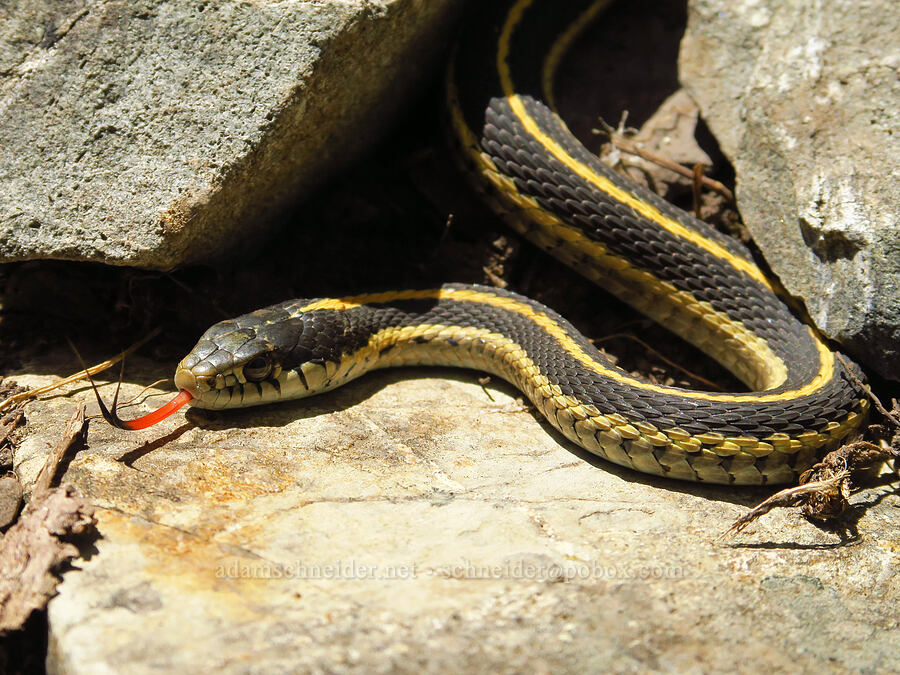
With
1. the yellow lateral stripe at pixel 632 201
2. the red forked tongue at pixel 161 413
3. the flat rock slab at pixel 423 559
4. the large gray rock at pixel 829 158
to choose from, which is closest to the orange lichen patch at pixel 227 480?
the flat rock slab at pixel 423 559

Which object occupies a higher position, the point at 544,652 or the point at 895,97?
the point at 895,97

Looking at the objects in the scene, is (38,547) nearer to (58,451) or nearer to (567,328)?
(58,451)

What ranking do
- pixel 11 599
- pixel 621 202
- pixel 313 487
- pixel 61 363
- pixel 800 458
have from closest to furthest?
pixel 11 599 < pixel 313 487 < pixel 800 458 < pixel 61 363 < pixel 621 202

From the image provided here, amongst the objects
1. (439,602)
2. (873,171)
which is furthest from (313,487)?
(873,171)

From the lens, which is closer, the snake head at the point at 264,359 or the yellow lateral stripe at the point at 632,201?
the snake head at the point at 264,359

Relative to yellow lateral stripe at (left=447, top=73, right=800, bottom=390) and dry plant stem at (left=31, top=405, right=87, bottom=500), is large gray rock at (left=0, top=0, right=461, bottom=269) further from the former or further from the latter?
yellow lateral stripe at (left=447, top=73, right=800, bottom=390)

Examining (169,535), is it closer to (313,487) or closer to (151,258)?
(313,487)

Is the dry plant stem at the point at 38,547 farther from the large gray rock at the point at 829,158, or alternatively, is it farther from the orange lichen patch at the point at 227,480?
the large gray rock at the point at 829,158
